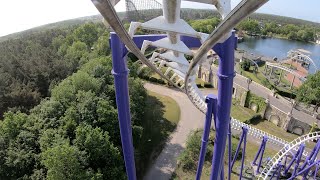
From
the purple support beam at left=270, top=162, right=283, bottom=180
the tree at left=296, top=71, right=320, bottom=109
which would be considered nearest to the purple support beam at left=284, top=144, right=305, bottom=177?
the purple support beam at left=270, top=162, right=283, bottom=180

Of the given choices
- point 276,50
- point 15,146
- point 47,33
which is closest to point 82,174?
point 15,146

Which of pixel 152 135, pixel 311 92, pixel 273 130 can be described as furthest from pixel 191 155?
pixel 311 92

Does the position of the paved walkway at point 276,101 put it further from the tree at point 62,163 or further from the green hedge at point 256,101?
the tree at point 62,163

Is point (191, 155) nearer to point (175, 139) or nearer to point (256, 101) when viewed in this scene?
point (175, 139)

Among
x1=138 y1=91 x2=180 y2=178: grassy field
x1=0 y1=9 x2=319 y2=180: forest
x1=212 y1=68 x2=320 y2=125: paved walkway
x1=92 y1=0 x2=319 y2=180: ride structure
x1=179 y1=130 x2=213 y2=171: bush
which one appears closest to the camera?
x1=92 y1=0 x2=319 y2=180: ride structure

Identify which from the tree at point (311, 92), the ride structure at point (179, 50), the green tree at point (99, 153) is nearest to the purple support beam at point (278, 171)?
the ride structure at point (179, 50)

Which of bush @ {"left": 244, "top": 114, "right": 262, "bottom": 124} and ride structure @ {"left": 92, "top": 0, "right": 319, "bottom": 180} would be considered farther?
bush @ {"left": 244, "top": 114, "right": 262, "bottom": 124}

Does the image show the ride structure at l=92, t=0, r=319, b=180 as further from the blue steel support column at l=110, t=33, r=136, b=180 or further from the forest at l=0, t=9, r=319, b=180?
the forest at l=0, t=9, r=319, b=180
